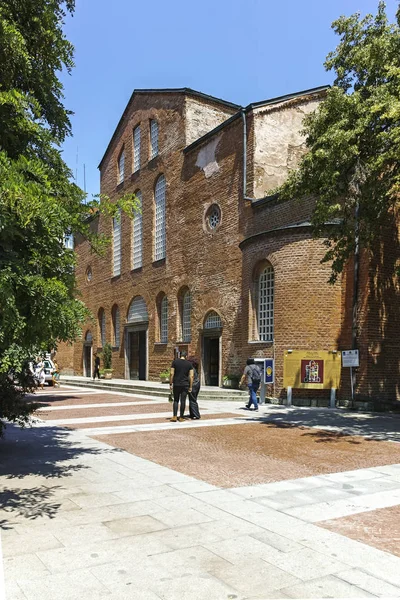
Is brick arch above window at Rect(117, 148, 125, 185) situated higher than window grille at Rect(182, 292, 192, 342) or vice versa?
brick arch above window at Rect(117, 148, 125, 185)

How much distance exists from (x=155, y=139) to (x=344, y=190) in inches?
840

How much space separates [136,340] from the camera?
3322cm

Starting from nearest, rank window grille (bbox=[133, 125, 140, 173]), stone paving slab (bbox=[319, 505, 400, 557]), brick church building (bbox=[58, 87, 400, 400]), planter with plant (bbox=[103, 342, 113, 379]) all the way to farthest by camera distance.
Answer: stone paving slab (bbox=[319, 505, 400, 557])
brick church building (bbox=[58, 87, 400, 400])
window grille (bbox=[133, 125, 140, 173])
planter with plant (bbox=[103, 342, 113, 379])

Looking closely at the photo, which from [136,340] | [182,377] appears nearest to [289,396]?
[182,377]

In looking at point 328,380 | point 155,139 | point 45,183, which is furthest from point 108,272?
point 45,183

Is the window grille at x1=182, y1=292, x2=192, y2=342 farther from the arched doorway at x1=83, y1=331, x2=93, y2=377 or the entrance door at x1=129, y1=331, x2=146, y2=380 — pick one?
the arched doorway at x1=83, y1=331, x2=93, y2=377

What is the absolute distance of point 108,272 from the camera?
1457 inches

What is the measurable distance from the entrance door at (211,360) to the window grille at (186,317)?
1939mm

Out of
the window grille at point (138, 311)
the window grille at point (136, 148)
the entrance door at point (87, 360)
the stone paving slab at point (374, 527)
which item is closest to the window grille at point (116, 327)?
the window grille at point (138, 311)

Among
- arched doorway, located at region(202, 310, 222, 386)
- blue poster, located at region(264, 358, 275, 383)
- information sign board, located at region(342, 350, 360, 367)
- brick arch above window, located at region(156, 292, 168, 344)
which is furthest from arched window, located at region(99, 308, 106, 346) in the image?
information sign board, located at region(342, 350, 360, 367)

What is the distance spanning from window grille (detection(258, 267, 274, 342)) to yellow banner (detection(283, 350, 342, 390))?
2.82m

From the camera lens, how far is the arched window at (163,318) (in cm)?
3025

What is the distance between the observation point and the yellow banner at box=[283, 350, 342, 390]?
1745cm

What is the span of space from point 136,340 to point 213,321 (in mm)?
9296
